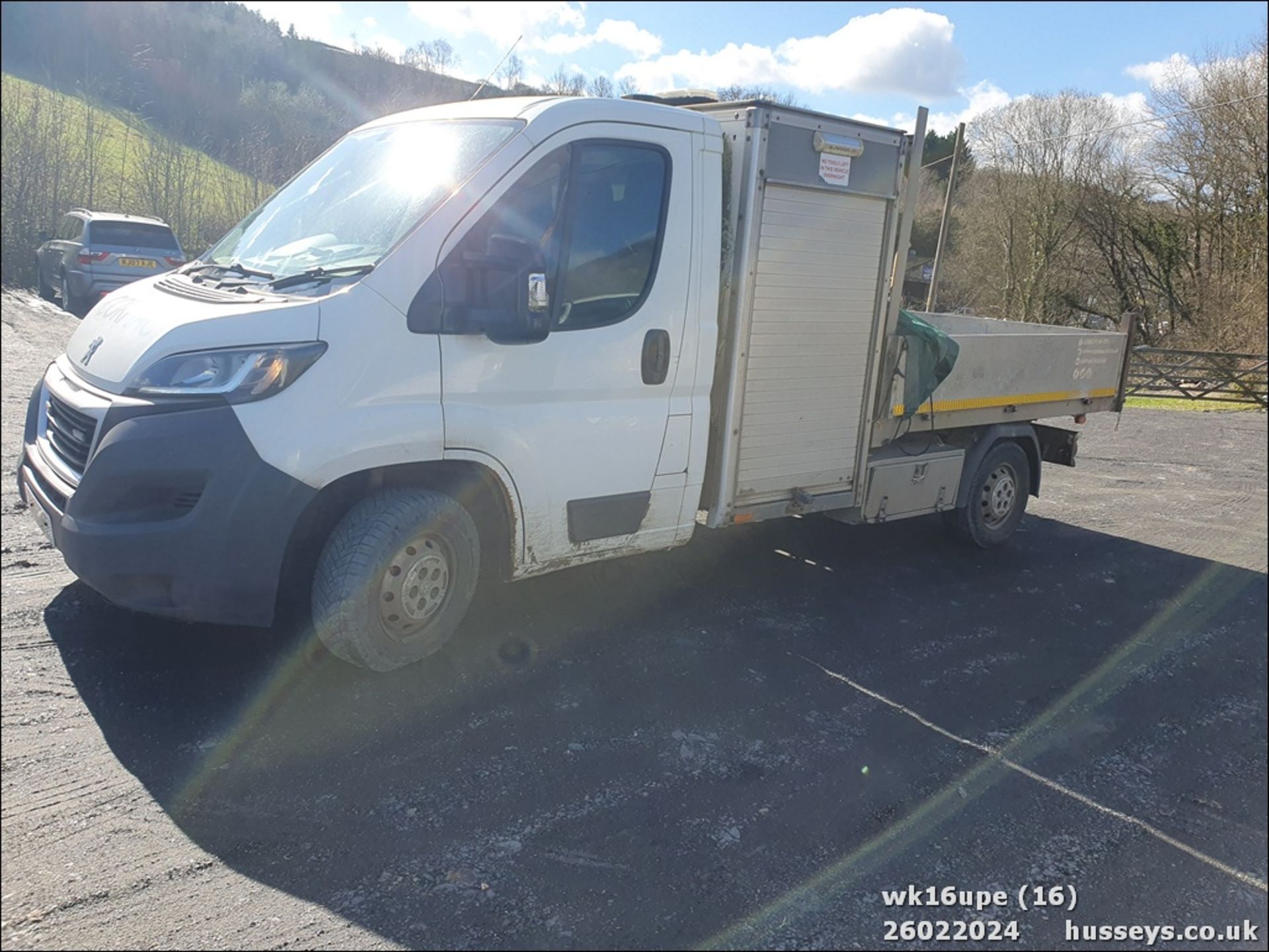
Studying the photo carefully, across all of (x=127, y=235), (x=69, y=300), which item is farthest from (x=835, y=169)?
(x=127, y=235)

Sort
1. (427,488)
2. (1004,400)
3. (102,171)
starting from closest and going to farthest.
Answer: (427,488) < (1004,400) < (102,171)

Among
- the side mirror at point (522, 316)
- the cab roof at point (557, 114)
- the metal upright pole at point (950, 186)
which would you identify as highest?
the metal upright pole at point (950, 186)

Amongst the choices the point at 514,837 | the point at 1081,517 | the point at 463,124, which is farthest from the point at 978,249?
the point at 514,837

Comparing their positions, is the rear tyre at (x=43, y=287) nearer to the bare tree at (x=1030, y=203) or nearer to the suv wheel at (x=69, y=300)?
the suv wheel at (x=69, y=300)

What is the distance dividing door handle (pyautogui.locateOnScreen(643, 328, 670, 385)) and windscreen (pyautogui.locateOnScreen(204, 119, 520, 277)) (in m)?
1.15

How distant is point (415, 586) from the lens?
13.1ft

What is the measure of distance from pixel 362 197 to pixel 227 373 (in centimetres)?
126

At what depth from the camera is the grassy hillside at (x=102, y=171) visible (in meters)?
7.91

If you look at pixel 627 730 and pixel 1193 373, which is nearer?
pixel 627 730

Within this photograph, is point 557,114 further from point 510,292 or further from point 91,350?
point 91,350

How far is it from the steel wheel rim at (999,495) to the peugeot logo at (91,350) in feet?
19.4

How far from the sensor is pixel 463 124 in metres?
4.35

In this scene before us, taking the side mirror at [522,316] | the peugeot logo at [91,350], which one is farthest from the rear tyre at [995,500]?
the peugeot logo at [91,350]

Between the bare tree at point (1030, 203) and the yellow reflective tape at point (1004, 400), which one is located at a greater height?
the bare tree at point (1030, 203)
